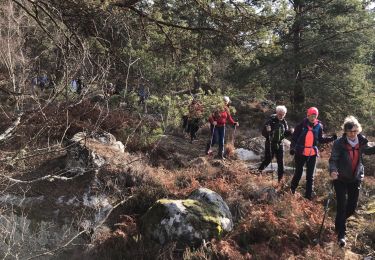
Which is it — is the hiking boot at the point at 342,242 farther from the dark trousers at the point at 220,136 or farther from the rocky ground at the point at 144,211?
the dark trousers at the point at 220,136

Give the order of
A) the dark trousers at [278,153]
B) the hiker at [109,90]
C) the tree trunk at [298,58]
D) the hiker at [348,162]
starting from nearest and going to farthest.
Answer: the hiker at [109,90] → the hiker at [348,162] → the dark trousers at [278,153] → the tree trunk at [298,58]

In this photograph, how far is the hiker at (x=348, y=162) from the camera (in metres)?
6.37

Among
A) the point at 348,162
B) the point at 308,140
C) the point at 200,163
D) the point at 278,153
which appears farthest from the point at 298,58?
the point at 348,162

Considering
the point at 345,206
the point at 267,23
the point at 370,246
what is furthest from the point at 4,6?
the point at 370,246

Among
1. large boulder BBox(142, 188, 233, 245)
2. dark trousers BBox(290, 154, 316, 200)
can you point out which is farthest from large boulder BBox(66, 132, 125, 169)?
dark trousers BBox(290, 154, 316, 200)

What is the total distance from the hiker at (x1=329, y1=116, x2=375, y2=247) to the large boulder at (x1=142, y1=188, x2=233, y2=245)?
2003mm

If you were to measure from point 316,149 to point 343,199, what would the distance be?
1657 mm

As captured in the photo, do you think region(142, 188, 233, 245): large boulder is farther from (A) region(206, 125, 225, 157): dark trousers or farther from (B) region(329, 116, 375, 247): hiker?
(A) region(206, 125, 225, 157): dark trousers

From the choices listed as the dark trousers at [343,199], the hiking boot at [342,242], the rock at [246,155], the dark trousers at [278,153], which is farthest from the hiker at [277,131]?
the rock at [246,155]

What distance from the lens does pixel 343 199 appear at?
6.54m

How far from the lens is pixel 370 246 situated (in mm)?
6996

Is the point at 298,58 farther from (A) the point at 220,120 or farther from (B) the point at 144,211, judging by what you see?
(B) the point at 144,211

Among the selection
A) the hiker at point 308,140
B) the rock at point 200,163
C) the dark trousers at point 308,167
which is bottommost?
the rock at point 200,163

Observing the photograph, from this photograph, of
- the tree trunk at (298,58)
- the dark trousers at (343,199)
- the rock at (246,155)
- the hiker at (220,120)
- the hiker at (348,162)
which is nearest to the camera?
the hiker at (348,162)
